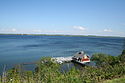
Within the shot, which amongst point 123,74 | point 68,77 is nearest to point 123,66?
point 123,74

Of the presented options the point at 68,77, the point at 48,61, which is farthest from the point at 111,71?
the point at 48,61

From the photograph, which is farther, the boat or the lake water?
the lake water

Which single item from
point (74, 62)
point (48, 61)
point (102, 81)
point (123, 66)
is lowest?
point (74, 62)

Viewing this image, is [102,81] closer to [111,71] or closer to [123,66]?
[111,71]

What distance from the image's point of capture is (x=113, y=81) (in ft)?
15.3

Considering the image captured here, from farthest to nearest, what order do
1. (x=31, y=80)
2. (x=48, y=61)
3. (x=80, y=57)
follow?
1. (x=80, y=57)
2. (x=48, y=61)
3. (x=31, y=80)

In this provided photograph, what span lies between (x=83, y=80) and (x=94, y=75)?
0.55 metres

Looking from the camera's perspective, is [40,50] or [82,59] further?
[40,50]

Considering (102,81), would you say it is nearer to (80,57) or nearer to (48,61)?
(48,61)

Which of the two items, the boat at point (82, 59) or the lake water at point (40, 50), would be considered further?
the lake water at point (40, 50)

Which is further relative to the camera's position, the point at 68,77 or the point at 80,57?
the point at 80,57

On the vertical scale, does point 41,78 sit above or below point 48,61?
above

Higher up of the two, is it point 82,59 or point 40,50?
point 82,59

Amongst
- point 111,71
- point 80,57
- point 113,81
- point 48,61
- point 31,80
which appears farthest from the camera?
point 80,57
